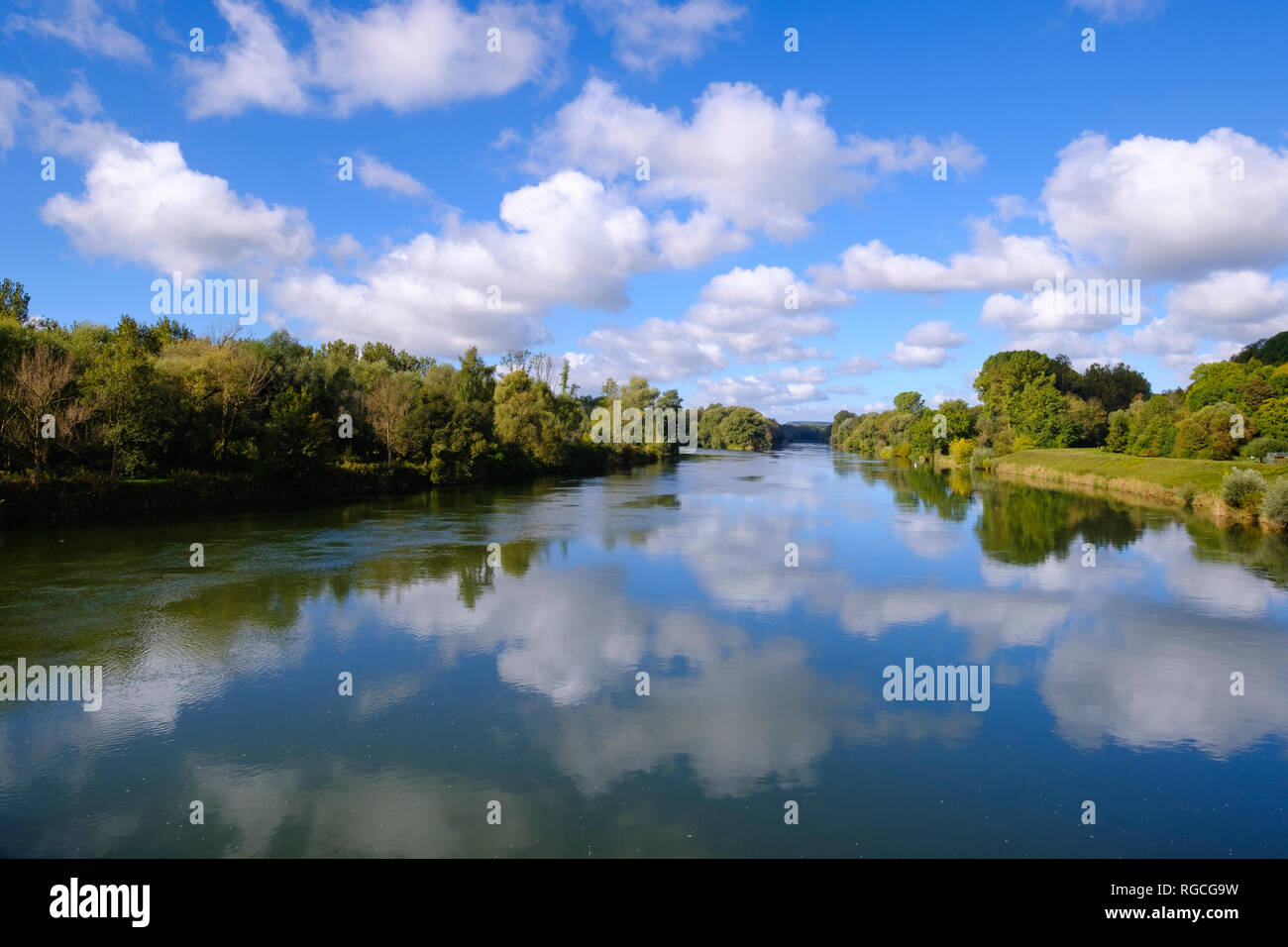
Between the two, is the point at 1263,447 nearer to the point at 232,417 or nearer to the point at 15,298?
the point at 232,417

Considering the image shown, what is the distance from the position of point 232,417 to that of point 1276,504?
45480mm

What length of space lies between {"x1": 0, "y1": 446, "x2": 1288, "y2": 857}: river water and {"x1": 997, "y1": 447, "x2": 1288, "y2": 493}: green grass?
1621cm

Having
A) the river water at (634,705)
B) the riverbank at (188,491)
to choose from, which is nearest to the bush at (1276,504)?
the river water at (634,705)

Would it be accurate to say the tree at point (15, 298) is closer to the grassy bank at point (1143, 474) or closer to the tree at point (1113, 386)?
the grassy bank at point (1143, 474)

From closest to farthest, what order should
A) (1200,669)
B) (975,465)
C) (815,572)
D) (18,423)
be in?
(1200,669), (815,572), (18,423), (975,465)

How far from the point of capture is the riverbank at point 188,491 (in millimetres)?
26188

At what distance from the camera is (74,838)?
724 centimetres

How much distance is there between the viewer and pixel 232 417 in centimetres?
3538

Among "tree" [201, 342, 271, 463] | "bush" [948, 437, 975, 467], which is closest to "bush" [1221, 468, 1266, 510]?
"tree" [201, 342, 271, 463]

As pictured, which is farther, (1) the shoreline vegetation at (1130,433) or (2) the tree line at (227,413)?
(1) the shoreline vegetation at (1130,433)

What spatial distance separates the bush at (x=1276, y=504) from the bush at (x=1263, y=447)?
43.3ft
